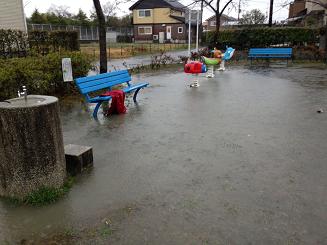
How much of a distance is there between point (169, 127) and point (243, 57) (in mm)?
16552

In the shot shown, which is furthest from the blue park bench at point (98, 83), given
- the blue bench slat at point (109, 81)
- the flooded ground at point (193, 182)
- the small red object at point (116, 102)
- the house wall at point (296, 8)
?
the house wall at point (296, 8)

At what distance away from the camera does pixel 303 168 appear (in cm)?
434

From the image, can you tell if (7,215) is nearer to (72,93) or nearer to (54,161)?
(54,161)

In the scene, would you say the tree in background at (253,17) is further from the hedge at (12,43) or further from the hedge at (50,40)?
the hedge at (12,43)

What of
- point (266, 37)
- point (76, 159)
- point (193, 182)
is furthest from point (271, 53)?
point (76, 159)

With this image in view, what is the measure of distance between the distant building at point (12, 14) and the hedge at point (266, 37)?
1277 centimetres

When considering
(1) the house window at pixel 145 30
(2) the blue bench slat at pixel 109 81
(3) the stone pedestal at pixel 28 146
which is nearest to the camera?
(3) the stone pedestal at pixel 28 146

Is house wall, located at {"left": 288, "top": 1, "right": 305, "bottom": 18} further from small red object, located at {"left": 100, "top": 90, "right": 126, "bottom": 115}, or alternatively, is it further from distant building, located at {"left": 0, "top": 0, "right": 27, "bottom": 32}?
small red object, located at {"left": 100, "top": 90, "right": 126, "bottom": 115}

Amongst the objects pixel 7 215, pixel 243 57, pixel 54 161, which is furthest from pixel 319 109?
pixel 243 57

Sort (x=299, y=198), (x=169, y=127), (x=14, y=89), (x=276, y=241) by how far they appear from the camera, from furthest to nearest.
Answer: (x=14, y=89), (x=169, y=127), (x=299, y=198), (x=276, y=241)

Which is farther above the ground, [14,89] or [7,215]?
[14,89]

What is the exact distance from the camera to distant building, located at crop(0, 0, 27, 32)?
56.1 ft

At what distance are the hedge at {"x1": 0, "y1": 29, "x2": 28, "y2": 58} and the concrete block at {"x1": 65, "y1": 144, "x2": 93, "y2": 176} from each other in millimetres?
6813

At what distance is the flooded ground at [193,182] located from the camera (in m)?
3.06
